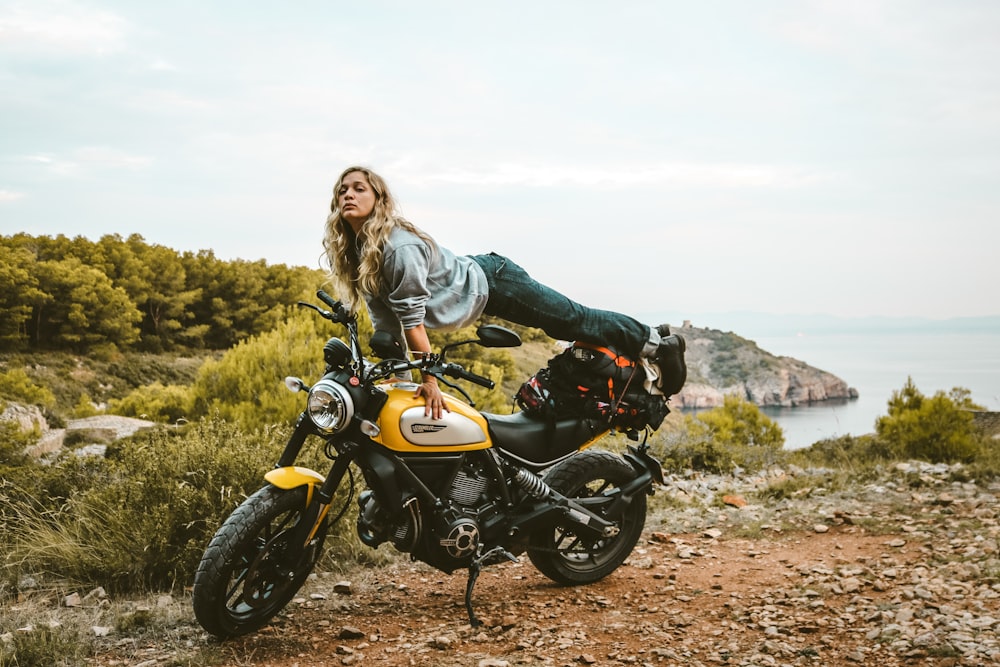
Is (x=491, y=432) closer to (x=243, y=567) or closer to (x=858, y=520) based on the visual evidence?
(x=243, y=567)

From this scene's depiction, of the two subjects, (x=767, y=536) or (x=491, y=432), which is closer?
(x=491, y=432)

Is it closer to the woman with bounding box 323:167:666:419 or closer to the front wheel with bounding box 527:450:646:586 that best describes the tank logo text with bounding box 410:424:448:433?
the woman with bounding box 323:167:666:419

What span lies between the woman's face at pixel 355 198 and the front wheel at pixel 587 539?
1.83m

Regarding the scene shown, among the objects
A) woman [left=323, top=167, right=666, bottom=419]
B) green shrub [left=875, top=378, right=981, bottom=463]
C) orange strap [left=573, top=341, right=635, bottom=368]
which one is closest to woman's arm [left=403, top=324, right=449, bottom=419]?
woman [left=323, top=167, right=666, bottom=419]

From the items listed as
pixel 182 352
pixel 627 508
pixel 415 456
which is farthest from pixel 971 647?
pixel 182 352

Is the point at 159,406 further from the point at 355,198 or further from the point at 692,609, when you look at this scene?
the point at 692,609

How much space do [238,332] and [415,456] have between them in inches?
1748

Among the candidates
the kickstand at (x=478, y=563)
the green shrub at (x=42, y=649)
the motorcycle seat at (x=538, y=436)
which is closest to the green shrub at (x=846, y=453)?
the motorcycle seat at (x=538, y=436)

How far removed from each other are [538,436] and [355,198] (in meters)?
1.64

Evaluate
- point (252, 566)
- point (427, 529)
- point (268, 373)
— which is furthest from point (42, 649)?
point (268, 373)

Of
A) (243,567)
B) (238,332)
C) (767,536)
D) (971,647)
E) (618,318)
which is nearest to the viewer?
(971,647)

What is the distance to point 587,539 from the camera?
16.4 ft

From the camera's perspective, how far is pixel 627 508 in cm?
512

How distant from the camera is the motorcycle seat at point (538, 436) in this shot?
4.50 metres
